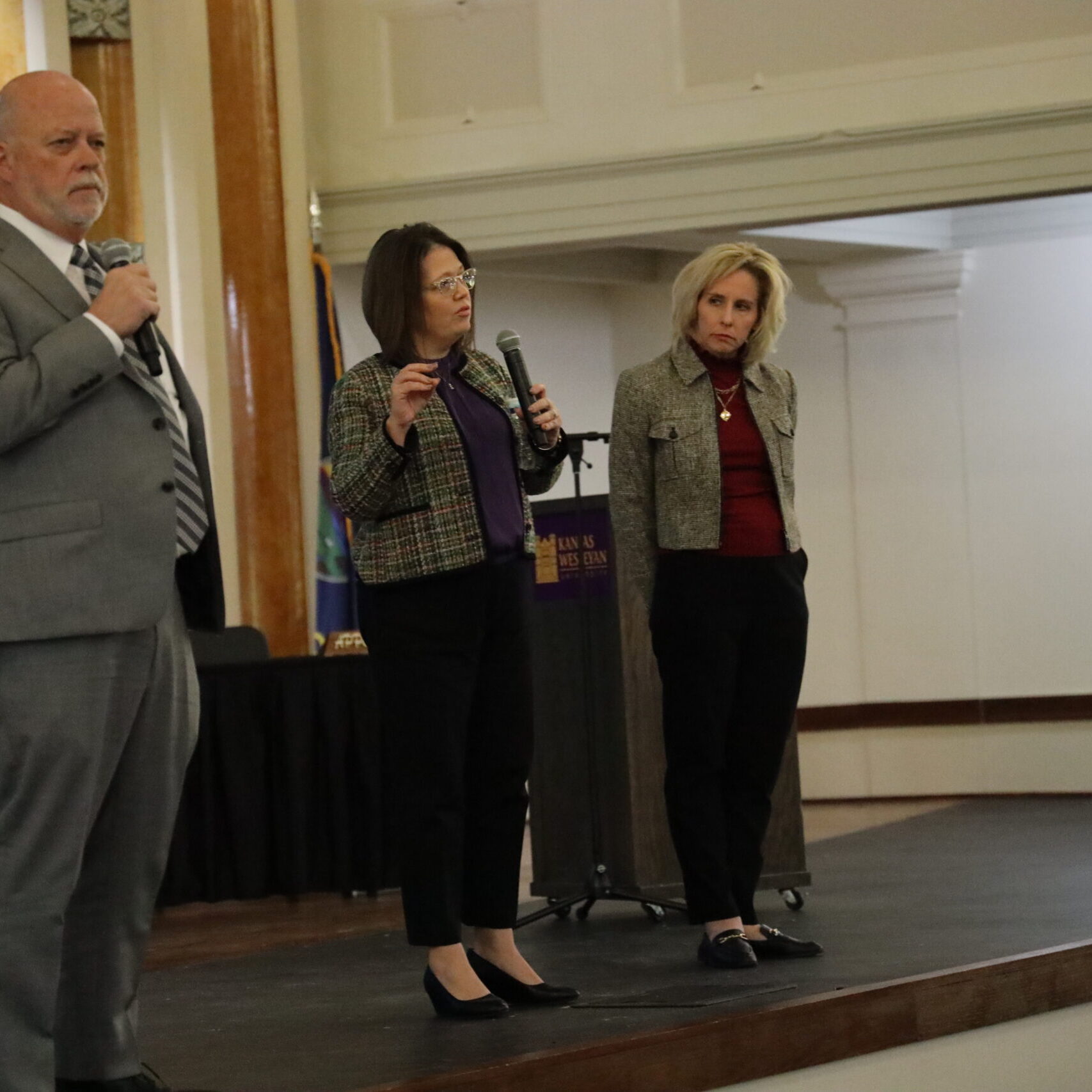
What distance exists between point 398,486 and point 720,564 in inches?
30.3

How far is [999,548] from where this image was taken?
7.70 m

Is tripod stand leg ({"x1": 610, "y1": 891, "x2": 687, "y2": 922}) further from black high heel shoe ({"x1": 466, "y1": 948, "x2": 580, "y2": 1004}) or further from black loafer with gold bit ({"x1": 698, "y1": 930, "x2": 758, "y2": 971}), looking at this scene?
black high heel shoe ({"x1": 466, "y1": 948, "x2": 580, "y2": 1004})

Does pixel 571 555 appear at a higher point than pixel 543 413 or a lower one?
lower

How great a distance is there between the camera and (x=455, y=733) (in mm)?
2820

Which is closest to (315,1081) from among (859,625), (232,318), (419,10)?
(232,318)

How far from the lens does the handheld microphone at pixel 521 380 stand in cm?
282

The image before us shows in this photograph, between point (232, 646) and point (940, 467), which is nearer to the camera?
point (232, 646)

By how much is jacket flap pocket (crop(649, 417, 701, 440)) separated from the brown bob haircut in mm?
631

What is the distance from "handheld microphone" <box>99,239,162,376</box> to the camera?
2217 millimetres

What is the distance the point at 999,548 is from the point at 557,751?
151 inches

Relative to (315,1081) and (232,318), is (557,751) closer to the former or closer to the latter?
(315,1081)

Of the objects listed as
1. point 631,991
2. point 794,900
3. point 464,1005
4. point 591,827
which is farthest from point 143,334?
point 794,900

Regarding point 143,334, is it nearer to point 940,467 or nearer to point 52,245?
point 52,245

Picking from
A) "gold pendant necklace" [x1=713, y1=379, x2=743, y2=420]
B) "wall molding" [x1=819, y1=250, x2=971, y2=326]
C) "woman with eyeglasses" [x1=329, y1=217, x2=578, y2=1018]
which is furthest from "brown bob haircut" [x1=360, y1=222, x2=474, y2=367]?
"wall molding" [x1=819, y1=250, x2=971, y2=326]
